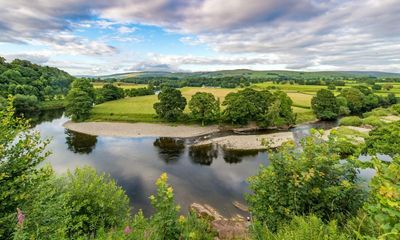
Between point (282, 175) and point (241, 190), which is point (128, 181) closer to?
point (241, 190)

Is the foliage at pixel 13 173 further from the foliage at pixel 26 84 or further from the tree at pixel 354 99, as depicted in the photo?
the foliage at pixel 26 84

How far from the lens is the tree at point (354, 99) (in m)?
66.2

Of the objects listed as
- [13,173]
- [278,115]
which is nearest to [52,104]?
[278,115]

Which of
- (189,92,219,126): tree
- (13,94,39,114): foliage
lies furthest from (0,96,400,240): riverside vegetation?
(13,94,39,114): foliage

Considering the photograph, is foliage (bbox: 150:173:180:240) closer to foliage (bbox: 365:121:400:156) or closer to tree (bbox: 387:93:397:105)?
foliage (bbox: 365:121:400:156)

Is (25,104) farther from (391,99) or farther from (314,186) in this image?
(391,99)

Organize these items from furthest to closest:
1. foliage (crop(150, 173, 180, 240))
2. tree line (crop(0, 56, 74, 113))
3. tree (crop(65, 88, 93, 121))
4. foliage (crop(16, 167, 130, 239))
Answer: tree line (crop(0, 56, 74, 113))
tree (crop(65, 88, 93, 121))
foliage (crop(16, 167, 130, 239))
foliage (crop(150, 173, 180, 240))

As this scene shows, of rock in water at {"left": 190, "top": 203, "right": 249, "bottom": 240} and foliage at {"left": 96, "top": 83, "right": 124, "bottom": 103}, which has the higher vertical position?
foliage at {"left": 96, "top": 83, "right": 124, "bottom": 103}

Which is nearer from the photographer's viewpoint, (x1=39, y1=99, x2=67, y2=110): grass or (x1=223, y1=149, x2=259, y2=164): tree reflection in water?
(x1=223, y1=149, x2=259, y2=164): tree reflection in water

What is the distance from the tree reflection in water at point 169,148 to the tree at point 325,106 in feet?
125

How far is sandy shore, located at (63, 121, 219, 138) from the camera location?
146 ft

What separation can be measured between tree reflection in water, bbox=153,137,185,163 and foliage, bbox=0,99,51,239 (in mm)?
23923

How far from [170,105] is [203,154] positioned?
19.5 m

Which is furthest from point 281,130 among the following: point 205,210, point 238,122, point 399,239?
point 399,239
